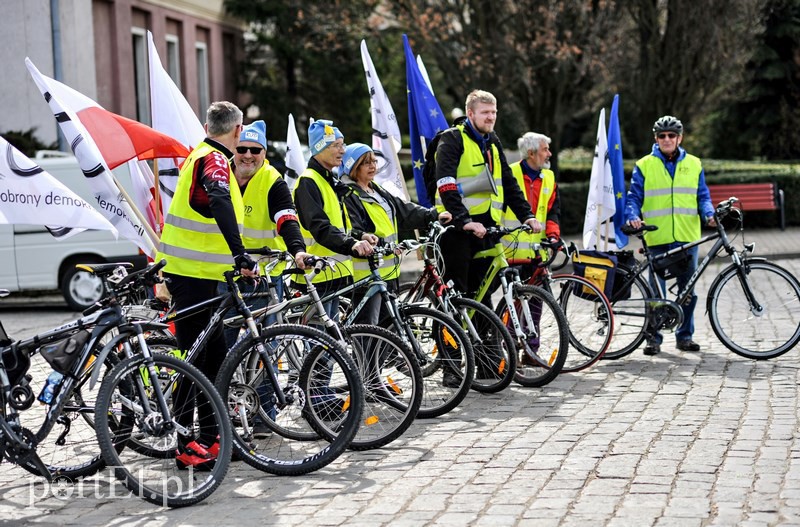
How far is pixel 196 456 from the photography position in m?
6.09

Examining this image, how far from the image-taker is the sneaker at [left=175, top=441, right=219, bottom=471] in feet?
19.9

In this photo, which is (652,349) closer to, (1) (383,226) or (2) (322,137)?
(1) (383,226)

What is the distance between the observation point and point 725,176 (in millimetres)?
23203

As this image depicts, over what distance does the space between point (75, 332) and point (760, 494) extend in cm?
330

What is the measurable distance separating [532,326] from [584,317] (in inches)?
34.6

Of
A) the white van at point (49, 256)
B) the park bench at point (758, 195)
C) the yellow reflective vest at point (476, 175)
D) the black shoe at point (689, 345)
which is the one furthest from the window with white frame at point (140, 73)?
the yellow reflective vest at point (476, 175)

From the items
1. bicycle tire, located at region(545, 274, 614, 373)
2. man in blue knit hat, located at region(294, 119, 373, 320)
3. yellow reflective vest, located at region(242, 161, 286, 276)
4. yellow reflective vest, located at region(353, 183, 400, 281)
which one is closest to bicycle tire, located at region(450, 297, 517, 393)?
yellow reflective vest, located at region(353, 183, 400, 281)

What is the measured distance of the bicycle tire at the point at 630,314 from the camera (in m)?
9.98

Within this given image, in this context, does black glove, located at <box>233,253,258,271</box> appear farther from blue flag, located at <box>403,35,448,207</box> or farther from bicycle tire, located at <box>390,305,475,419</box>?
blue flag, located at <box>403,35,448,207</box>

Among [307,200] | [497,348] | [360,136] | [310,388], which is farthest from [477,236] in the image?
[360,136]

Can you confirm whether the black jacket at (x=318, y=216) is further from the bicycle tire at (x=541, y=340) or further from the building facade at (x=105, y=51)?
the building facade at (x=105, y=51)

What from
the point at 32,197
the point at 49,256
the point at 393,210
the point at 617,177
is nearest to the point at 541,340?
the point at 393,210

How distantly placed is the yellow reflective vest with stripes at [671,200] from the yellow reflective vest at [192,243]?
475cm

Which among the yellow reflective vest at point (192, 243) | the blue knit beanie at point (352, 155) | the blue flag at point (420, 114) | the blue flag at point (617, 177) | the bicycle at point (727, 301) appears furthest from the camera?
the blue flag at point (617, 177)
